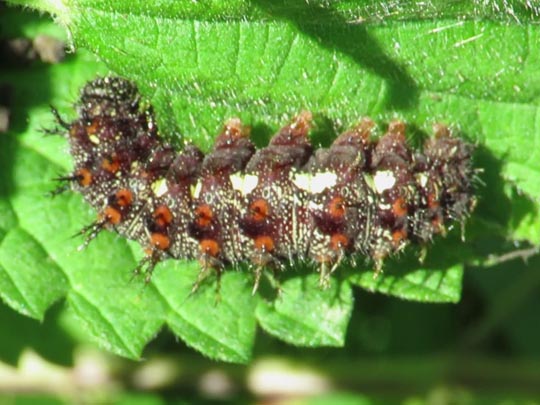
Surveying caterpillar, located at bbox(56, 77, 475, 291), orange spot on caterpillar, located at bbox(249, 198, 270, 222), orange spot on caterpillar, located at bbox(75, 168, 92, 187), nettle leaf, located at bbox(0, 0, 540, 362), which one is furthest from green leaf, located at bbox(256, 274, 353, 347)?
orange spot on caterpillar, located at bbox(75, 168, 92, 187)

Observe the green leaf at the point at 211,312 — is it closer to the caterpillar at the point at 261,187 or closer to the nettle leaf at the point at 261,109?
the nettle leaf at the point at 261,109

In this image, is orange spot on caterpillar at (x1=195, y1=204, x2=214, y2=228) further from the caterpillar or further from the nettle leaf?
the nettle leaf

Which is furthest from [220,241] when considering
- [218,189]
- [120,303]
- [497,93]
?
[497,93]

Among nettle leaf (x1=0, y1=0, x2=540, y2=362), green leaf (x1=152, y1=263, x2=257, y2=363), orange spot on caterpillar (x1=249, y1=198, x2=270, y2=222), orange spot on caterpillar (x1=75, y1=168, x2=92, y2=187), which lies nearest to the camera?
nettle leaf (x1=0, y1=0, x2=540, y2=362)

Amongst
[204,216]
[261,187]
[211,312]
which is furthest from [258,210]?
[211,312]

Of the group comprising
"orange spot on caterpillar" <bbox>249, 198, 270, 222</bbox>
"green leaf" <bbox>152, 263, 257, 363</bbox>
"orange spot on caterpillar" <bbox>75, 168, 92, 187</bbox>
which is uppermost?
"orange spot on caterpillar" <bbox>249, 198, 270, 222</bbox>

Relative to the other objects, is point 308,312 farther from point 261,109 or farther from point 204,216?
point 261,109

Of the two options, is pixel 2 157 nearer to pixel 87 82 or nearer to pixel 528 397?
pixel 87 82

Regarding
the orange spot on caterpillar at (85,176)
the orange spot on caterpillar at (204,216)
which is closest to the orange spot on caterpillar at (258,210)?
the orange spot on caterpillar at (204,216)
